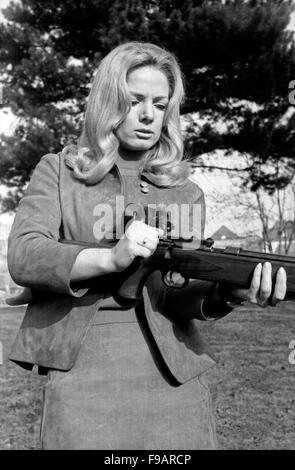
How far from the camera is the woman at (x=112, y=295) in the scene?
6.82ft

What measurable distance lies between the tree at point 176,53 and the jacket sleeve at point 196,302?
13111 mm

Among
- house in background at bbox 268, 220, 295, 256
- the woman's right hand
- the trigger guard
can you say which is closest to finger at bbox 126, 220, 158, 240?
the woman's right hand

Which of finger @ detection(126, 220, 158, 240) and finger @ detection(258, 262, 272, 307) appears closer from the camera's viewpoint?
finger @ detection(126, 220, 158, 240)

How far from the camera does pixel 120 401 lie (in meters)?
2.13

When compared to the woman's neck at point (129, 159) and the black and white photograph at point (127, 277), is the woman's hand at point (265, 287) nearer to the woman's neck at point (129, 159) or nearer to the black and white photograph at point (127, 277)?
the black and white photograph at point (127, 277)

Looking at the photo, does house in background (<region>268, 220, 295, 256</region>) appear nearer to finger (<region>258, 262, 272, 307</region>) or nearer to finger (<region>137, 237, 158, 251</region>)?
finger (<region>258, 262, 272, 307</region>)

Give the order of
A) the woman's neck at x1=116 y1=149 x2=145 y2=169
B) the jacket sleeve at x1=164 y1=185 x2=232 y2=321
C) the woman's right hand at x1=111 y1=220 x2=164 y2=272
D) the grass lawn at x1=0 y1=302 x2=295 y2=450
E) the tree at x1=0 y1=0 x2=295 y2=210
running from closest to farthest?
the woman's right hand at x1=111 y1=220 x2=164 y2=272
the jacket sleeve at x1=164 y1=185 x2=232 y2=321
the woman's neck at x1=116 y1=149 x2=145 y2=169
the grass lawn at x1=0 y1=302 x2=295 y2=450
the tree at x1=0 y1=0 x2=295 y2=210

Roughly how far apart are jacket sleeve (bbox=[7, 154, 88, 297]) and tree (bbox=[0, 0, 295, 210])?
13012mm

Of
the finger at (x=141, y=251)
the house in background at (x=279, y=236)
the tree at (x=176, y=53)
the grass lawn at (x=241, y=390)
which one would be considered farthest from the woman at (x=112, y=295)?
the house in background at (x=279, y=236)

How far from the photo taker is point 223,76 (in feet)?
52.8

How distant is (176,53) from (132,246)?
46.1 ft

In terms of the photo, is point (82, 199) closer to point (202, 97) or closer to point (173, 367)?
point (173, 367)

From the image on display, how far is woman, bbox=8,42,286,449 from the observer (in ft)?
6.82

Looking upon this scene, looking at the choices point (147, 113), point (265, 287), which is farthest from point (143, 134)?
point (265, 287)
